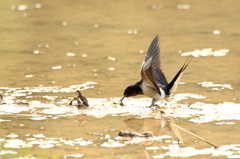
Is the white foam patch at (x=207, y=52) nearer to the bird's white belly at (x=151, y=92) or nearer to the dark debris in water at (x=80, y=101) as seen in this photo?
the bird's white belly at (x=151, y=92)

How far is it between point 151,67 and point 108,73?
1934mm

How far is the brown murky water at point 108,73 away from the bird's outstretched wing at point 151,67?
30 cm

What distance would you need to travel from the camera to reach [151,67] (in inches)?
202

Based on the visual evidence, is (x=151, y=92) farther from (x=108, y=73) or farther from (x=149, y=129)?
(x=108, y=73)

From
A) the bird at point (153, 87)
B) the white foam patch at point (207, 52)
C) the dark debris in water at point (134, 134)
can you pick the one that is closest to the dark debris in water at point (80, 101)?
the bird at point (153, 87)

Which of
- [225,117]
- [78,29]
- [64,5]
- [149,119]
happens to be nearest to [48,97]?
[149,119]

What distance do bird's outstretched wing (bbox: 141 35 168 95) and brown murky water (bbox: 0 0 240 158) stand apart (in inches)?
11.9

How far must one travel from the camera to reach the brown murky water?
4121 millimetres

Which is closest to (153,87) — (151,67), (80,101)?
(151,67)

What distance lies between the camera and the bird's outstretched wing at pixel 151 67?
5.08 meters

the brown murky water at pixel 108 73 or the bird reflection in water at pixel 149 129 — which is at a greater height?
the brown murky water at pixel 108 73

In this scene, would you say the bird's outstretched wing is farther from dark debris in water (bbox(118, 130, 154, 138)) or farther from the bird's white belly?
dark debris in water (bbox(118, 130, 154, 138))

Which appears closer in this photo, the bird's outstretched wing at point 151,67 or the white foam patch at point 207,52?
the bird's outstretched wing at point 151,67

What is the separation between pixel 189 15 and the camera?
12.1m
